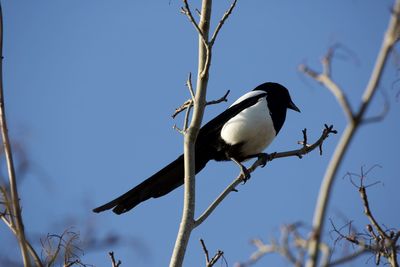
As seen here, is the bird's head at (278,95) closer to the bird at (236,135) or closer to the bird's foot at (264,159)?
the bird at (236,135)

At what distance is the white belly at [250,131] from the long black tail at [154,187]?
49 centimetres

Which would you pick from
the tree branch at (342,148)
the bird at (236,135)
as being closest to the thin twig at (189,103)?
the bird at (236,135)

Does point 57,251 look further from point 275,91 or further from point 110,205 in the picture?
point 275,91

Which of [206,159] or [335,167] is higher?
[206,159]

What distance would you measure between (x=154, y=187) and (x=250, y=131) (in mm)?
930

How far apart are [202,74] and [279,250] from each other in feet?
5.36

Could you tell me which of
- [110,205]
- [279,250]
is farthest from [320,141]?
[279,250]

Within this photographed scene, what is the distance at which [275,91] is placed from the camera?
5410 mm

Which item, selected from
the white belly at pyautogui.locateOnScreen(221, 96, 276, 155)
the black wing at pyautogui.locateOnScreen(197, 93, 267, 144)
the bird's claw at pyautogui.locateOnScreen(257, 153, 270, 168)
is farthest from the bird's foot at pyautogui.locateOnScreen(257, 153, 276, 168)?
the black wing at pyautogui.locateOnScreen(197, 93, 267, 144)

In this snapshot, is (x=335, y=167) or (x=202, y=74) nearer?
(x=335, y=167)

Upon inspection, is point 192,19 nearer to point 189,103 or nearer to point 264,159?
point 189,103

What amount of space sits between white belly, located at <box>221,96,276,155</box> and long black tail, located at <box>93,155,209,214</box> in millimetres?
486

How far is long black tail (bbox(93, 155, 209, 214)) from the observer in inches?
171

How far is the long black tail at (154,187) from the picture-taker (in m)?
4.34
